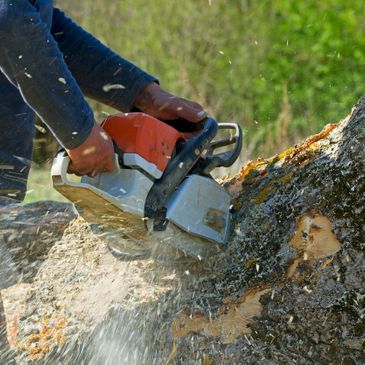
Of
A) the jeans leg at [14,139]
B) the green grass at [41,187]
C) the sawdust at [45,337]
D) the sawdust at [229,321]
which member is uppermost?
the sawdust at [229,321]

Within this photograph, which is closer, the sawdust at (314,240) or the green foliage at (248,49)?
the sawdust at (314,240)

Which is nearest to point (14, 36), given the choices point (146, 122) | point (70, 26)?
point (146, 122)

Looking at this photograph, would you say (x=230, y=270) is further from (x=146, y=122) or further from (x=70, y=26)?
(x=70, y=26)

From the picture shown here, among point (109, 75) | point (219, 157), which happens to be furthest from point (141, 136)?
point (109, 75)

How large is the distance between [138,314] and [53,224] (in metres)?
1.13

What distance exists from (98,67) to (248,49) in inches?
191

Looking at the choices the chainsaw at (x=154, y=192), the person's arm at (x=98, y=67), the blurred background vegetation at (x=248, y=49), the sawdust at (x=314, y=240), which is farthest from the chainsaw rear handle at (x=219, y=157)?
the blurred background vegetation at (x=248, y=49)

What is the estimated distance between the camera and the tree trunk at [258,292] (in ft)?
7.31

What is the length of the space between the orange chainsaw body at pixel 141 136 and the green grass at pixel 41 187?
4.12 m

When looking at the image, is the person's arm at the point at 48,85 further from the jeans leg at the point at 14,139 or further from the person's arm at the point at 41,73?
the jeans leg at the point at 14,139

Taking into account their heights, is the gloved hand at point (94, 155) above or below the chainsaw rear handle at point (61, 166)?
above

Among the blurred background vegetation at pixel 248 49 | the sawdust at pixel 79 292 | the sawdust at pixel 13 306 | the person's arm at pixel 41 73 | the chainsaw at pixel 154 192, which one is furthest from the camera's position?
the blurred background vegetation at pixel 248 49

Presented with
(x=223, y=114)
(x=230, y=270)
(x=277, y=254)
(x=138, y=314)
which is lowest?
(x=223, y=114)

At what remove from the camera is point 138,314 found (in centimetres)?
257
